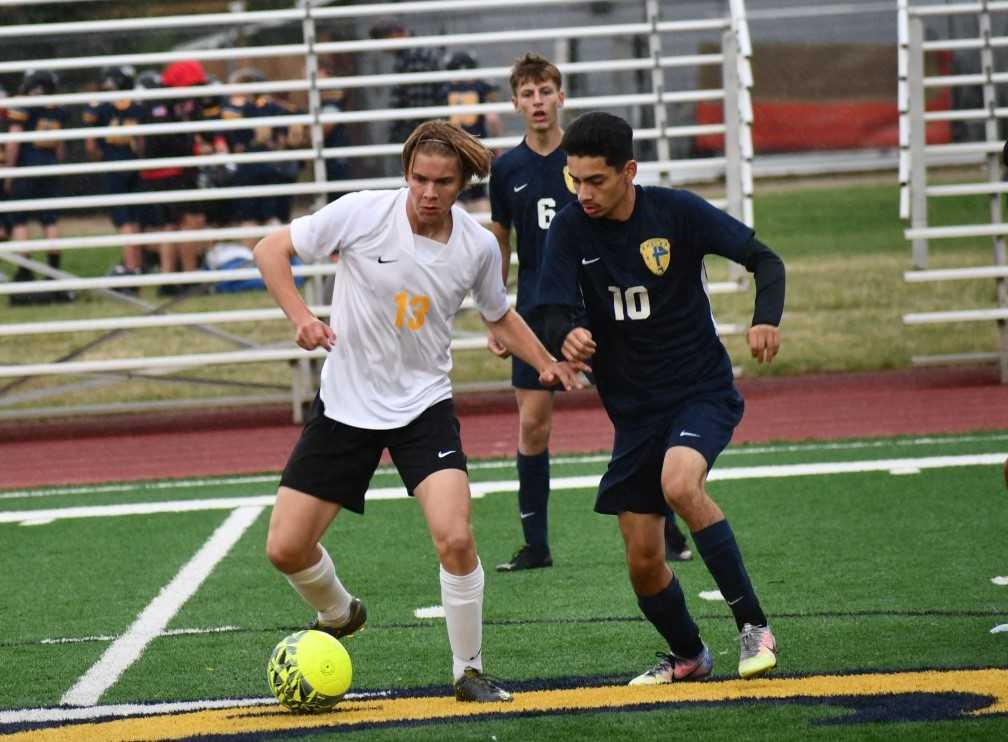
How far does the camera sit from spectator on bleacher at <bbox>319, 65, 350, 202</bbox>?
46.1 feet

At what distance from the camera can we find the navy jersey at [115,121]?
14039mm

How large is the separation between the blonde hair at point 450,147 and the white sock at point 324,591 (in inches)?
57.9

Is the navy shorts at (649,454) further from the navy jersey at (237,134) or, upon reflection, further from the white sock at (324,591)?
the navy jersey at (237,134)

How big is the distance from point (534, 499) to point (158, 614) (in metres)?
1.85

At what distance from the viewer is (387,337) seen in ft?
19.0

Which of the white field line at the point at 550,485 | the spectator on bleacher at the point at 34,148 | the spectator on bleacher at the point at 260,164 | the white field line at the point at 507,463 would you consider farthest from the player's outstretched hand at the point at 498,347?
the spectator on bleacher at the point at 34,148

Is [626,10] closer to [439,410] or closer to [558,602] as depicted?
[558,602]

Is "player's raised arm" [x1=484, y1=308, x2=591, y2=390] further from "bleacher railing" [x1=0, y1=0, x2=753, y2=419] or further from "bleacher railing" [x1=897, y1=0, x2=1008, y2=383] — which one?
"bleacher railing" [x1=897, y1=0, x2=1008, y2=383]

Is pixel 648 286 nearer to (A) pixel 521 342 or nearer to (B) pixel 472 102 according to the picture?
(A) pixel 521 342

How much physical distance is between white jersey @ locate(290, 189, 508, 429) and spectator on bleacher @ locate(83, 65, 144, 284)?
8596mm

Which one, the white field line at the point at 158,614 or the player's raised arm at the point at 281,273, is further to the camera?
the white field line at the point at 158,614

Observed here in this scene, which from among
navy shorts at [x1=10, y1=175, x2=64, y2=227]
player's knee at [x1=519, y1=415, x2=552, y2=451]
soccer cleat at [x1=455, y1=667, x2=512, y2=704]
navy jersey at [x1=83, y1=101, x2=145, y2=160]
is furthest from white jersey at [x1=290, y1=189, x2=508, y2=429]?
navy shorts at [x1=10, y1=175, x2=64, y2=227]

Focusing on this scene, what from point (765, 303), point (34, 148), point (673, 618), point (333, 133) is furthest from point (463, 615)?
point (34, 148)

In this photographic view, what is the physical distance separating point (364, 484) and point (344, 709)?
84 cm
